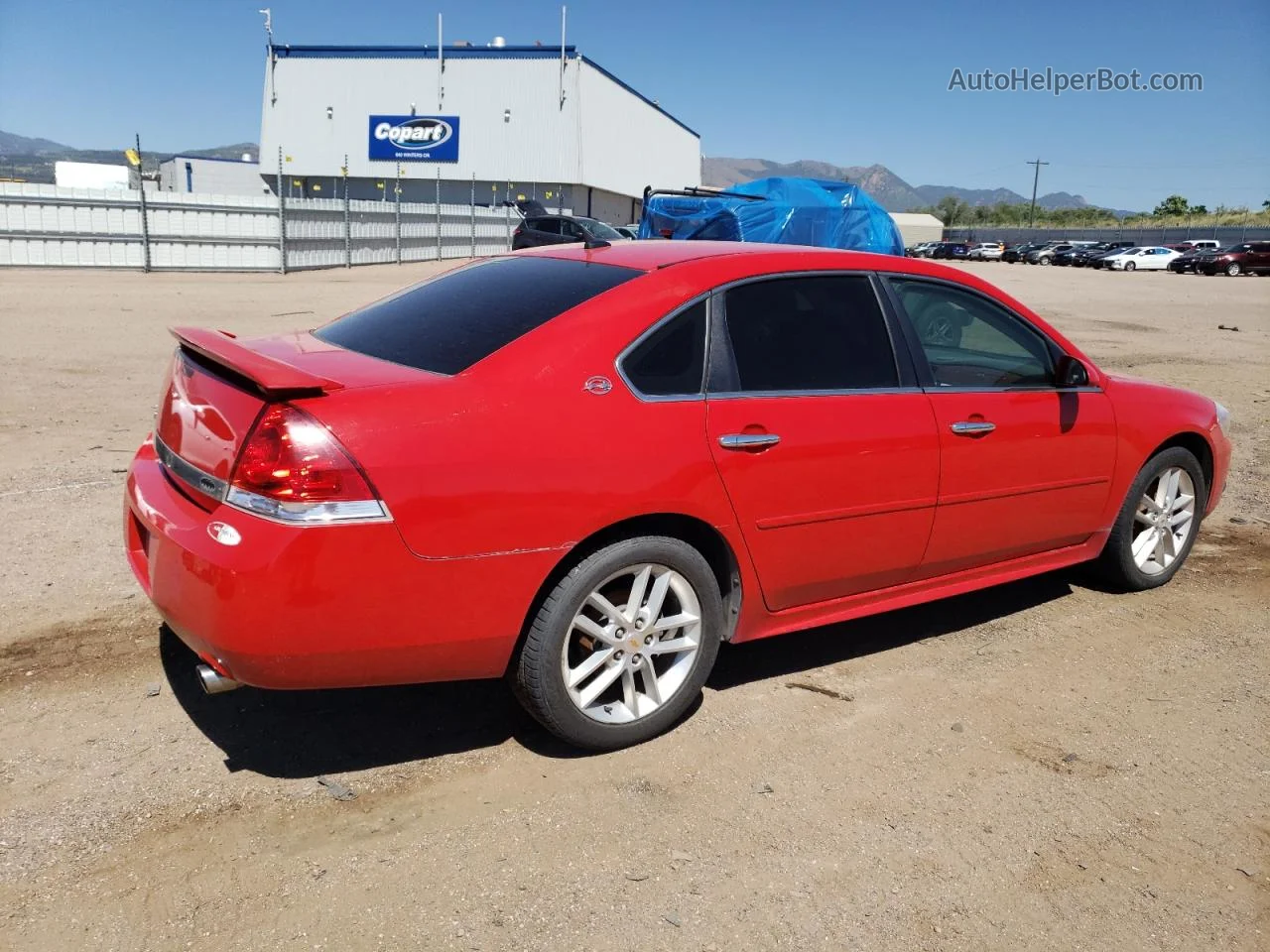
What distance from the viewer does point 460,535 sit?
2.83m

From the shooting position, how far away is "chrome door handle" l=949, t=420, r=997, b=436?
12.7 feet

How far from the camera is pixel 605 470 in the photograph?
303 centimetres

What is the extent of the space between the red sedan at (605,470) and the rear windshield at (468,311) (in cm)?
1

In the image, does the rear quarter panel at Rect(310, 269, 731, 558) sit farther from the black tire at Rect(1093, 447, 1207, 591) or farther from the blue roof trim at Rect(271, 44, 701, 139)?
the blue roof trim at Rect(271, 44, 701, 139)

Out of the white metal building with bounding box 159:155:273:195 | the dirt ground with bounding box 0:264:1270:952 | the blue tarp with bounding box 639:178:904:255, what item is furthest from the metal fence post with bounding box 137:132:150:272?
the white metal building with bounding box 159:155:273:195

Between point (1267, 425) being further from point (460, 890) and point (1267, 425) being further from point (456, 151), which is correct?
A: point (456, 151)

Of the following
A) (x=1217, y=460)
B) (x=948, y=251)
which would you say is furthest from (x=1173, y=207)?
(x=1217, y=460)

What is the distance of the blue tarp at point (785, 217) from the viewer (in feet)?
51.6

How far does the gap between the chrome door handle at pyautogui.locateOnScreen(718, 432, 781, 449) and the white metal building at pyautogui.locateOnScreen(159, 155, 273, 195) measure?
167ft

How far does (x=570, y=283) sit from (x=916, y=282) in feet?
4.67

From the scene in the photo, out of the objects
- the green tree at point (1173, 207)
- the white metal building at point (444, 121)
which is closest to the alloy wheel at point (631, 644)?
the white metal building at point (444, 121)

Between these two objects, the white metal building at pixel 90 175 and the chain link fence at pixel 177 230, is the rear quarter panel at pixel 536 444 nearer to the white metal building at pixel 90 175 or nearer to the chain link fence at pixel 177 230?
the chain link fence at pixel 177 230

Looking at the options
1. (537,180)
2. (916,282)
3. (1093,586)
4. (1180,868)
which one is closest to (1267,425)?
(1093,586)

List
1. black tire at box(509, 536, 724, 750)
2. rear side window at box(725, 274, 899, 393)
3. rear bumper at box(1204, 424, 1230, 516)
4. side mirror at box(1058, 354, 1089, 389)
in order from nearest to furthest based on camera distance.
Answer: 1. black tire at box(509, 536, 724, 750)
2. rear side window at box(725, 274, 899, 393)
3. side mirror at box(1058, 354, 1089, 389)
4. rear bumper at box(1204, 424, 1230, 516)
